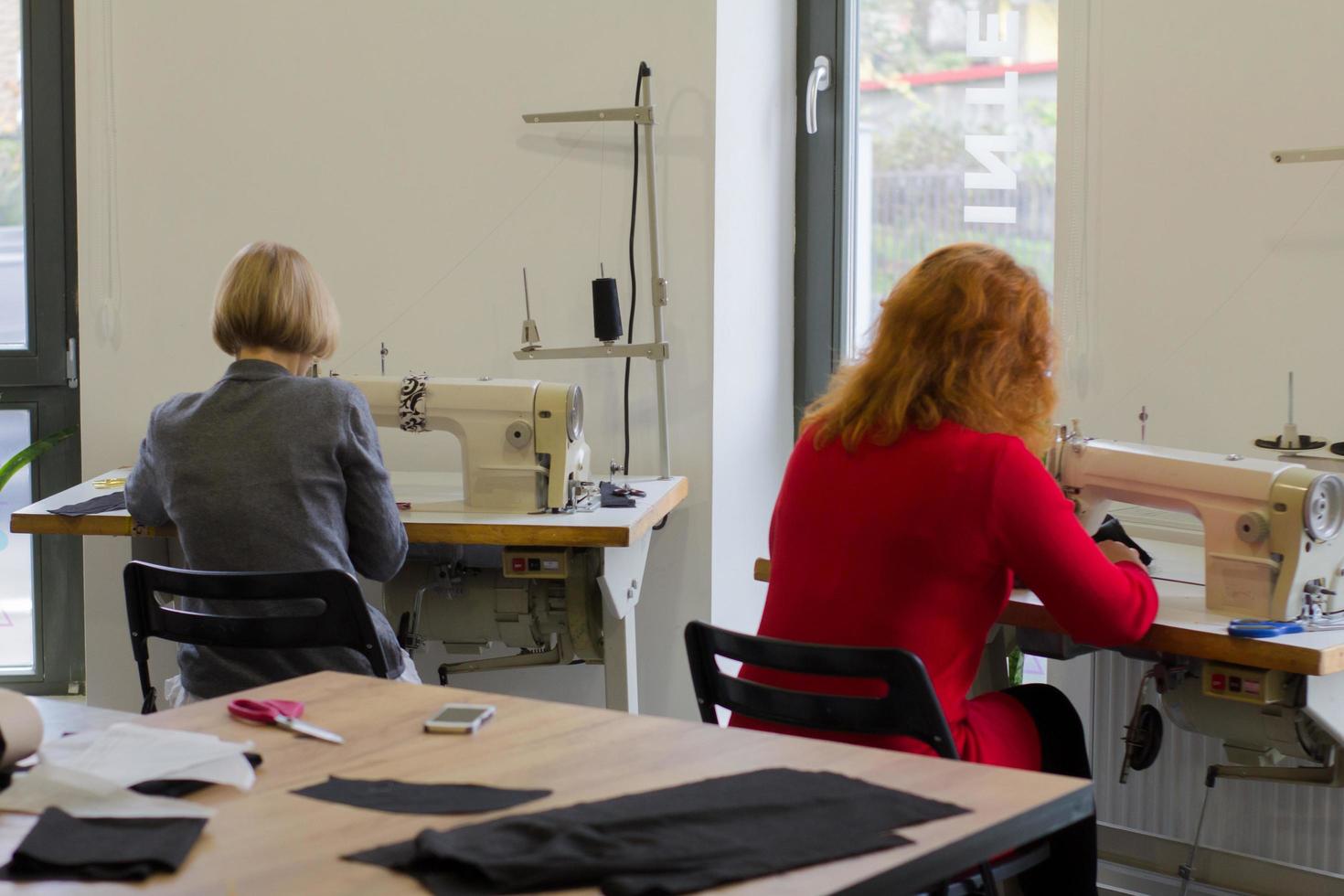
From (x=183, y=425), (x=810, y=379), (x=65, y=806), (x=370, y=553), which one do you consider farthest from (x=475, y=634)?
(x=65, y=806)

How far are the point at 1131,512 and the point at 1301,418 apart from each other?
1.19 feet

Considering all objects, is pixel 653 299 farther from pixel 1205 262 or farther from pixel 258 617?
pixel 258 617

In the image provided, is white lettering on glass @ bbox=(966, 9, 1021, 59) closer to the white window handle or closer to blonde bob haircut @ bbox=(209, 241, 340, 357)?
the white window handle

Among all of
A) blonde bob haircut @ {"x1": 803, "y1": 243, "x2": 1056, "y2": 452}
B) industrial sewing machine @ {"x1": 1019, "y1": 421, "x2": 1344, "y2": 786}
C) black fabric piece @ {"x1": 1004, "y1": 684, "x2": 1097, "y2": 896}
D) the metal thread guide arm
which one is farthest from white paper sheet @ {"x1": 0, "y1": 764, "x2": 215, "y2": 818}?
the metal thread guide arm

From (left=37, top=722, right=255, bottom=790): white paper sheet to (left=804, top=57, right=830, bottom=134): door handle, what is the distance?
8.90ft

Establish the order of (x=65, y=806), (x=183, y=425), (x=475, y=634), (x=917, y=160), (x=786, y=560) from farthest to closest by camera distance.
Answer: (x=917, y=160) < (x=475, y=634) < (x=183, y=425) < (x=786, y=560) < (x=65, y=806)

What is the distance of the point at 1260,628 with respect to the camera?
1973 mm

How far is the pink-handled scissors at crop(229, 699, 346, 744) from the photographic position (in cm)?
131

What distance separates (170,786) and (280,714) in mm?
211

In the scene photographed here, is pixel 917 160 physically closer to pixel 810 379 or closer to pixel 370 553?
pixel 810 379

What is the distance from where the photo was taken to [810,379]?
3.78m

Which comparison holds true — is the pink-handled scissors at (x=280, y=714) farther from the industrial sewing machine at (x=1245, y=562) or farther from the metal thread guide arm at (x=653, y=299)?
the metal thread guide arm at (x=653, y=299)

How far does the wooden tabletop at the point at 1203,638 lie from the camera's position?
75.1 inches

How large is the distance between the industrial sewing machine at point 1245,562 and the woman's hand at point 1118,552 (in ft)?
0.37
